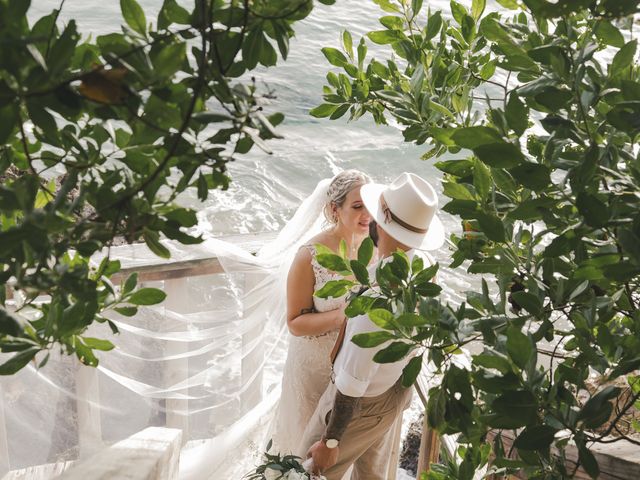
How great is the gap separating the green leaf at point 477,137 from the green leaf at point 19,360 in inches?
18.2

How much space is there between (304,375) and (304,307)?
31 centimetres

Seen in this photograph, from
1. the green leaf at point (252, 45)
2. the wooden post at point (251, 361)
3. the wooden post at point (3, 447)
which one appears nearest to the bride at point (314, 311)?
the wooden post at point (251, 361)

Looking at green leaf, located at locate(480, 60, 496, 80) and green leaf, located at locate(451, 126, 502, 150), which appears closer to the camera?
green leaf, located at locate(451, 126, 502, 150)

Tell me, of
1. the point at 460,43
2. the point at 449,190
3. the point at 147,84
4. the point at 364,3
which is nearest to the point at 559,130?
the point at 449,190

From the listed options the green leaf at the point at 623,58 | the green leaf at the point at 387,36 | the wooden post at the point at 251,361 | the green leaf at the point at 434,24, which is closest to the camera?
the green leaf at the point at 623,58

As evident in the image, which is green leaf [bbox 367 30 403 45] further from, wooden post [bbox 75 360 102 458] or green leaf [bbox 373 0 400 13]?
wooden post [bbox 75 360 102 458]

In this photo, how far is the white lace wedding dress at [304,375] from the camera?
10.2 feet

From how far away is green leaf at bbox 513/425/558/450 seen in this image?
2.47 feet

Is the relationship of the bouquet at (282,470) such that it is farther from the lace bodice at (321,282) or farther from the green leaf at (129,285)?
the green leaf at (129,285)

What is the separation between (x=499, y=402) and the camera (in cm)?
76

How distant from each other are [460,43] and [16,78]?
100cm

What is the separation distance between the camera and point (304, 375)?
3152 mm

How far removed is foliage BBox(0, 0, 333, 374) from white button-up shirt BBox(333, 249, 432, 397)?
4.97 ft

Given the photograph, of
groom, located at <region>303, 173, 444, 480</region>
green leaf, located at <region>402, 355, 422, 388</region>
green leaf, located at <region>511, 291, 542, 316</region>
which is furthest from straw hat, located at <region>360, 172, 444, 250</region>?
green leaf, located at <region>511, 291, 542, 316</region>
